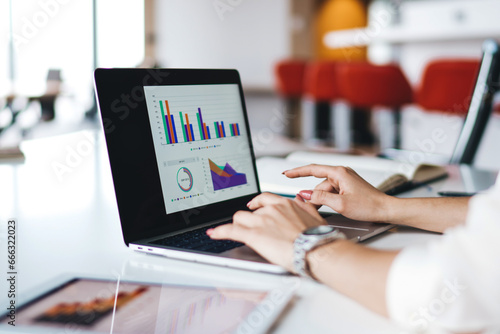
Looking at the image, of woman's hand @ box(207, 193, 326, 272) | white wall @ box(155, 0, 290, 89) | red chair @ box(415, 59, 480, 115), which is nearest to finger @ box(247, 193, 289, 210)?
woman's hand @ box(207, 193, 326, 272)

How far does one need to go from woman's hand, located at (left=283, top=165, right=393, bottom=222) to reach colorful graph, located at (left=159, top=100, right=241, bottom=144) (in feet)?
0.60

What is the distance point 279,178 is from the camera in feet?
3.54

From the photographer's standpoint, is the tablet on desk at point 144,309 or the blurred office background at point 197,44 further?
the blurred office background at point 197,44

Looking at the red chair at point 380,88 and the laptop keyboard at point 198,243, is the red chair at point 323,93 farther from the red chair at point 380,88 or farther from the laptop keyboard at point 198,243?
the laptop keyboard at point 198,243

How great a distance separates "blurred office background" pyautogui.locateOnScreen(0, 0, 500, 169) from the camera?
5020mm

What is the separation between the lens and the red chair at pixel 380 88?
3584mm

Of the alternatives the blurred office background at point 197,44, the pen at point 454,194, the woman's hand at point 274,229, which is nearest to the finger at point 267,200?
the woman's hand at point 274,229

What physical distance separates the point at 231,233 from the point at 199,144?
23 cm

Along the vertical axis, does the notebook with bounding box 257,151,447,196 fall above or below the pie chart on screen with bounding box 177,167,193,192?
below

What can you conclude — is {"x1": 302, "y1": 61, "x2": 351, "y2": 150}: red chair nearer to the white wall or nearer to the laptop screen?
the white wall

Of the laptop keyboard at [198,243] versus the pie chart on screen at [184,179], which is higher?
the pie chart on screen at [184,179]


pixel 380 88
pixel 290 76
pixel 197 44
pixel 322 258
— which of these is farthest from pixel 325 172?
pixel 197 44

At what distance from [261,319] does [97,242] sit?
357mm

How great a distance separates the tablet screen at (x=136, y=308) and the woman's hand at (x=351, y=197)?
0.93ft
